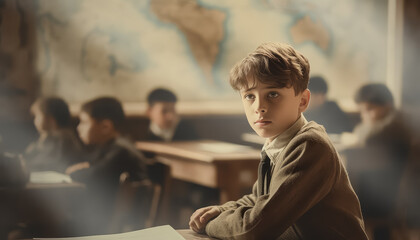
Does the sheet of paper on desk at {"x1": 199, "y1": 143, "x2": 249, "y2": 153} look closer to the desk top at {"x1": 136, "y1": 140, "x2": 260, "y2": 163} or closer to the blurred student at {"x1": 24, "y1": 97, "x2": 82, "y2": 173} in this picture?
the desk top at {"x1": 136, "y1": 140, "x2": 260, "y2": 163}

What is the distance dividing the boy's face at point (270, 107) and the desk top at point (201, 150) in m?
2.63

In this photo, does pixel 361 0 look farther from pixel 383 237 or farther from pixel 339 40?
pixel 383 237

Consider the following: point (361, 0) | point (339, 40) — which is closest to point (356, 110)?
point (339, 40)

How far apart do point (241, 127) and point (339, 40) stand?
1.54 m

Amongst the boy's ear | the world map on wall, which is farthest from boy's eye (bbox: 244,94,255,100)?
the world map on wall

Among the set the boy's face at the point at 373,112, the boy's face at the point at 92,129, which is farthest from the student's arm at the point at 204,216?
the boy's face at the point at 373,112

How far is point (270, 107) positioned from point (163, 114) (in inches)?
164

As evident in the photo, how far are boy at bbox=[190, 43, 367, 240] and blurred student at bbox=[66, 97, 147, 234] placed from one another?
2216 millimetres

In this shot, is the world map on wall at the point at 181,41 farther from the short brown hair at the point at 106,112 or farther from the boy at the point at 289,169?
the boy at the point at 289,169

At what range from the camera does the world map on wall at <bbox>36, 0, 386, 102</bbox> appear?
5.32 meters

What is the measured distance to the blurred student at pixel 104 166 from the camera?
3.38 metres

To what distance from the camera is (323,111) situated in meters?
5.41

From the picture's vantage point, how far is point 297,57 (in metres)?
1.18

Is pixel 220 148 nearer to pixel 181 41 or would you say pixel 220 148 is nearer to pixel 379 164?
pixel 379 164
